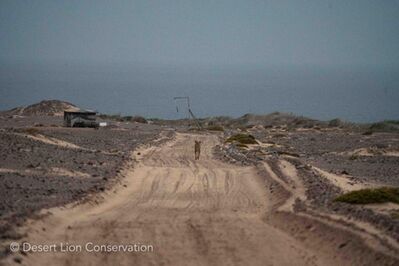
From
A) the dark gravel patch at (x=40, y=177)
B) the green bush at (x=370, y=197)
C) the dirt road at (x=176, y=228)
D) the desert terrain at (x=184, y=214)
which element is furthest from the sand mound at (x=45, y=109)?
the green bush at (x=370, y=197)

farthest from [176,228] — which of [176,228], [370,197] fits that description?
[370,197]

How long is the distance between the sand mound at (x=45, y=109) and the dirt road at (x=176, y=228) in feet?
220

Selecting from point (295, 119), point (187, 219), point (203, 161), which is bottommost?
point (295, 119)

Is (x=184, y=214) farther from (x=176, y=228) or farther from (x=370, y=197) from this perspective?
(x=370, y=197)

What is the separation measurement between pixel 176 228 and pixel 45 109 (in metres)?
76.8

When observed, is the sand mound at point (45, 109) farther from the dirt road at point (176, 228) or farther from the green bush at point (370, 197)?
the green bush at point (370, 197)

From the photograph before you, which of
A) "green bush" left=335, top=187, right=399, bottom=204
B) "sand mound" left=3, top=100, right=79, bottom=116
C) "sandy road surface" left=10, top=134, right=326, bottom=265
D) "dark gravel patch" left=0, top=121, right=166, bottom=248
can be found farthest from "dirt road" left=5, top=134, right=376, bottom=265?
"sand mound" left=3, top=100, right=79, bottom=116

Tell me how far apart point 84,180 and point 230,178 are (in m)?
6.30

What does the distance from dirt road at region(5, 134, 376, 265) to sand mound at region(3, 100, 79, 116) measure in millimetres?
67046

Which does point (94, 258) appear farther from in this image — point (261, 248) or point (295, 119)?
point (295, 119)

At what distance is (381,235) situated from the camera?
459 inches

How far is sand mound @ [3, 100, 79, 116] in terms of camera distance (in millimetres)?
85375

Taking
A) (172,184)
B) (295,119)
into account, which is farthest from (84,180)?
(295,119)

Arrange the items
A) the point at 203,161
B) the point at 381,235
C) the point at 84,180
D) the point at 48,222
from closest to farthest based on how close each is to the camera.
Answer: the point at 381,235, the point at 48,222, the point at 84,180, the point at 203,161
